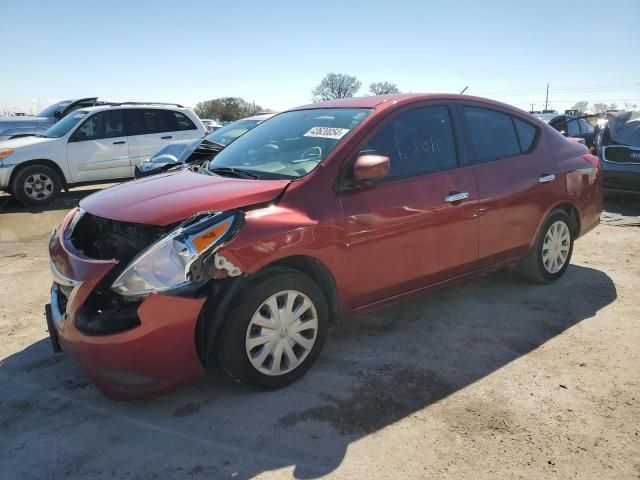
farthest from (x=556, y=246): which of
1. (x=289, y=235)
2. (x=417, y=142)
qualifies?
(x=289, y=235)

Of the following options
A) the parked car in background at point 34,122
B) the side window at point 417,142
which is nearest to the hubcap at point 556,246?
the side window at point 417,142

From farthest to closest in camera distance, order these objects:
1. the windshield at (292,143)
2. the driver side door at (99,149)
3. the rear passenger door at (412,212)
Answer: the driver side door at (99,149), the windshield at (292,143), the rear passenger door at (412,212)

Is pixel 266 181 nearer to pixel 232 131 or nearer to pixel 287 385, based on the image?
pixel 287 385

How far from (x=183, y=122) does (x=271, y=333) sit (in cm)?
869

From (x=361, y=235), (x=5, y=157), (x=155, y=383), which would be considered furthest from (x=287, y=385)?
(x=5, y=157)

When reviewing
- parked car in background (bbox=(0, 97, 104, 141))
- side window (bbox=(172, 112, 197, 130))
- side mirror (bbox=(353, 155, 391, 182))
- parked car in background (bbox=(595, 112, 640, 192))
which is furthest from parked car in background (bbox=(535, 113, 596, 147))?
parked car in background (bbox=(0, 97, 104, 141))

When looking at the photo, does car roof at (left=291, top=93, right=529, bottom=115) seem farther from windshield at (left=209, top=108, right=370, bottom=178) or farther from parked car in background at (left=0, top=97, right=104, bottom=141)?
parked car in background at (left=0, top=97, right=104, bottom=141)

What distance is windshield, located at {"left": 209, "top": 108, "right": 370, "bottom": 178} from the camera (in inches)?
133

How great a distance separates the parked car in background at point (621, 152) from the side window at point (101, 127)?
8752 millimetres

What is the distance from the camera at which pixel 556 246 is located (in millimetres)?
4711

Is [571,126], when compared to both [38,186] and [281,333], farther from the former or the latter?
[281,333]

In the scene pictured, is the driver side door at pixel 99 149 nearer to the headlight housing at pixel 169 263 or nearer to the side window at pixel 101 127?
the side window at pixel 101 127

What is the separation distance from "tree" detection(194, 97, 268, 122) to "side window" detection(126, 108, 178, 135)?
149ft

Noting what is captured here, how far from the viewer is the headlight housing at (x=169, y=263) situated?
8.55ft
